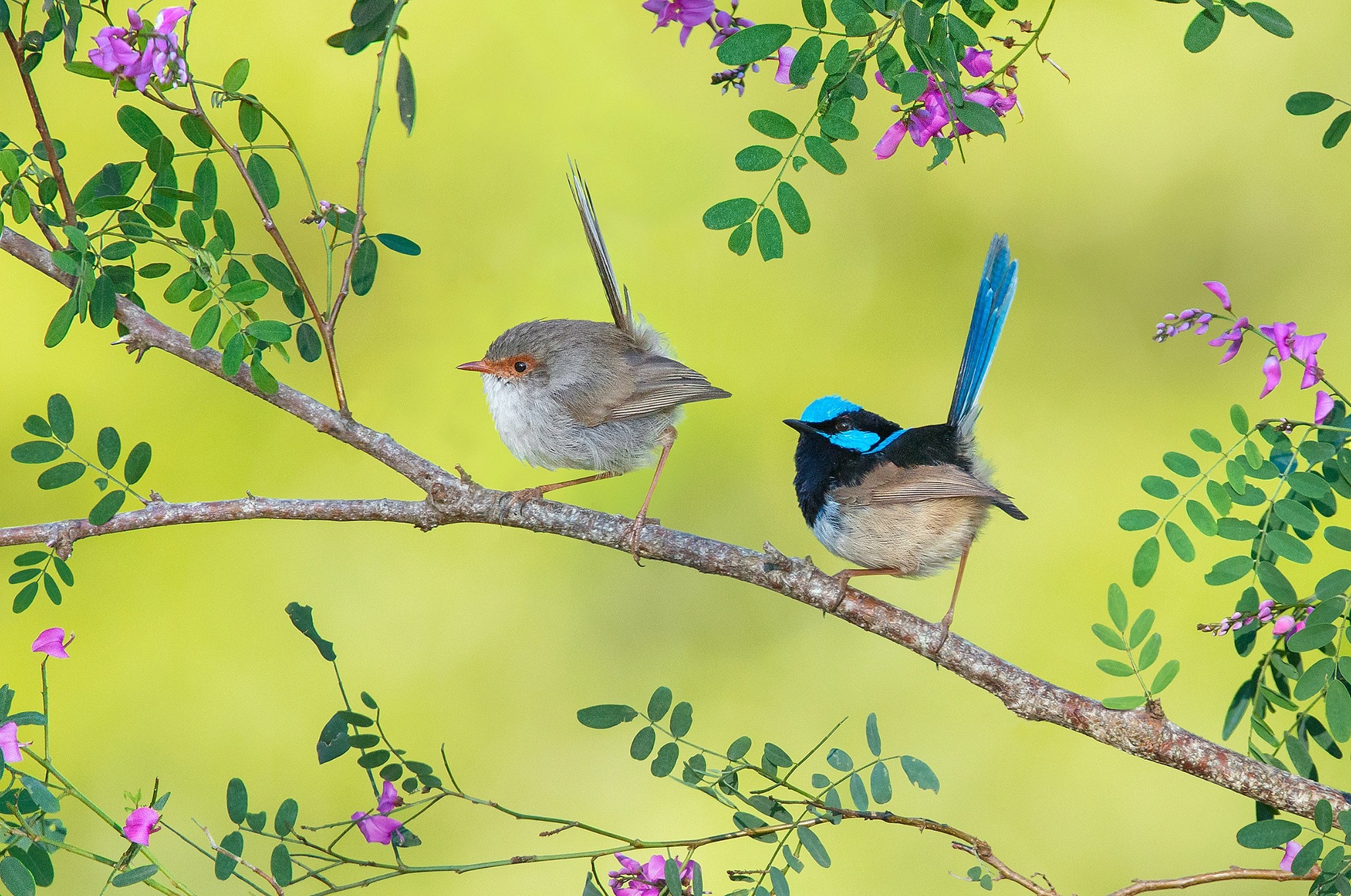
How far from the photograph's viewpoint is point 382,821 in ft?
6.03

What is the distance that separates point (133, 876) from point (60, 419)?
2.59 ft

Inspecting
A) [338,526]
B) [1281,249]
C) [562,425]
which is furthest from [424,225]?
[1281,249]

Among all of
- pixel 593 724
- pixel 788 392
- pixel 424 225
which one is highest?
pixel 424 225

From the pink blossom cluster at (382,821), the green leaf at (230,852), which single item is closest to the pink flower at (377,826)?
the pink blossom cluster at (382,821)

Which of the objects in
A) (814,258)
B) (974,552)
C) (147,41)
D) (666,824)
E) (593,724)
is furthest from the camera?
(814,258)

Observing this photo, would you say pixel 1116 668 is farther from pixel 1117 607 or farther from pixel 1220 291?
pixel 1220 291

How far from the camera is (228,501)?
189 cm

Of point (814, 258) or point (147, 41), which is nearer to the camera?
point (147, 41)

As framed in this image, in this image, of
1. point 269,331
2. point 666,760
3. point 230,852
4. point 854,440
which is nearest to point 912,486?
point 854,440

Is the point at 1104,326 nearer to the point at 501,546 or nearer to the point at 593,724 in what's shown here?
the point at 501,546

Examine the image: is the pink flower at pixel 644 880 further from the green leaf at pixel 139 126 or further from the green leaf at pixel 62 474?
the green leaf at pixel 139 126

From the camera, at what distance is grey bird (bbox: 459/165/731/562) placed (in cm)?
249

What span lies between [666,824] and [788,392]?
4.57ft

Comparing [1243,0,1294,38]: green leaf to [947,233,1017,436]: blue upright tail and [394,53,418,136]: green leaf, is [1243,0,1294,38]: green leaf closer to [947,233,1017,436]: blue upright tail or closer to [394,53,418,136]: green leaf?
[947,233,1017,436]: blue upright tail
